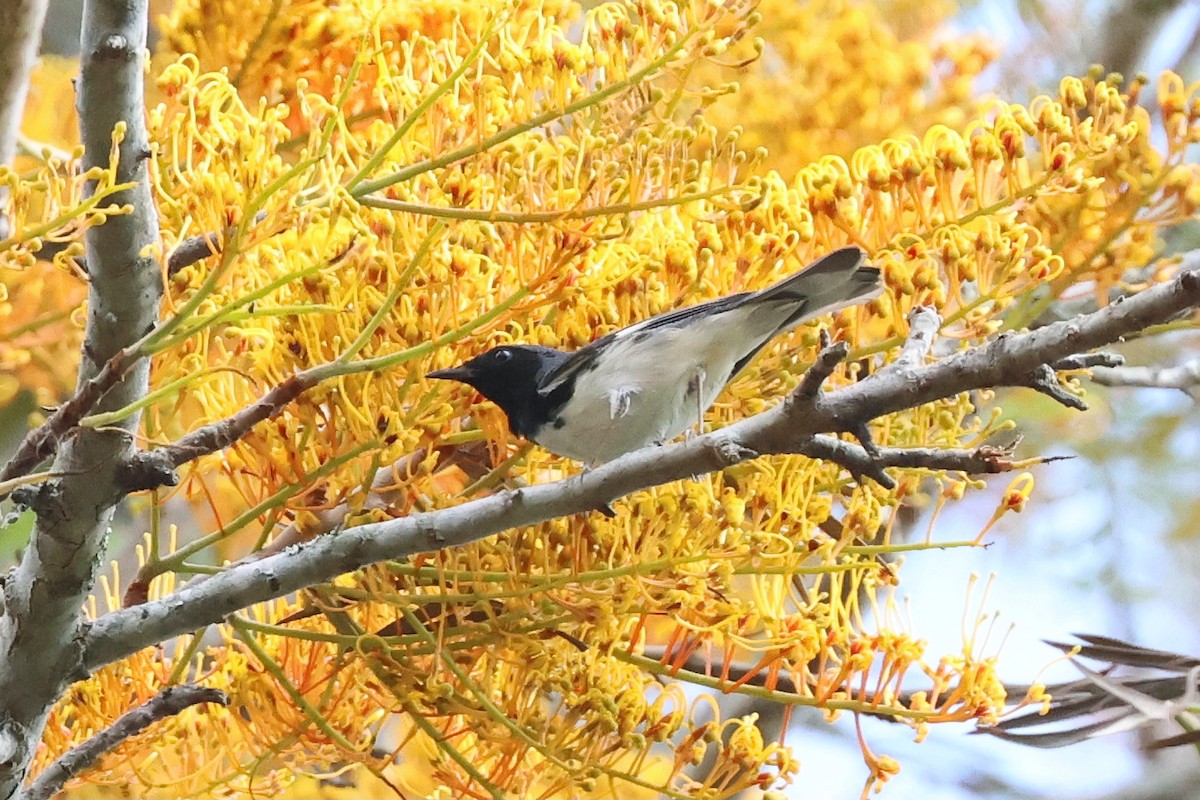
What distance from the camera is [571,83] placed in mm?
961

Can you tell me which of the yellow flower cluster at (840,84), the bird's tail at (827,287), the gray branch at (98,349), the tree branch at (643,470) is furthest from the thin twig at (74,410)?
the yellow flower cluster at (840,84)

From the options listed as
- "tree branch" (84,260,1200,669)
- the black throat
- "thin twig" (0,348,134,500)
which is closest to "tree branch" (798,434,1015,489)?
"tree branch" (84,260,1200,669)

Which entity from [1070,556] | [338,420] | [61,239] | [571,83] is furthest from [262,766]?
[1070,556]

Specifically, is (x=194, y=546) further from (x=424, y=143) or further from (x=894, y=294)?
(x=894, y=294)

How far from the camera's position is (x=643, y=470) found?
0.76 m

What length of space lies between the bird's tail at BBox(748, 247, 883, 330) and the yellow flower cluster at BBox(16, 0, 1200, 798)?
0.03 meters

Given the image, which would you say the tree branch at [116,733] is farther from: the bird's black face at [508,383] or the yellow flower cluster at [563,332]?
the bird's black face at [508,383]

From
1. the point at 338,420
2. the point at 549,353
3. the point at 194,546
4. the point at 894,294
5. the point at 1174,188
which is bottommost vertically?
the point at 194,546

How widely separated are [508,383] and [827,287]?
264 mm

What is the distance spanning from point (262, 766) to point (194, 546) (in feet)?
1.21

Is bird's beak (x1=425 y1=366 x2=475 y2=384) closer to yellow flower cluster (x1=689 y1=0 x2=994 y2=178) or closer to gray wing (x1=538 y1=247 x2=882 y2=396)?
gray wing (x1=538 y1=247 x2=882 y2=396)

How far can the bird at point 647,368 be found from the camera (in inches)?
38.7

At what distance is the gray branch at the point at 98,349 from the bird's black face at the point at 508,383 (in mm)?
233

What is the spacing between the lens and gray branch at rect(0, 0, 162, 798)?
2.64ft
